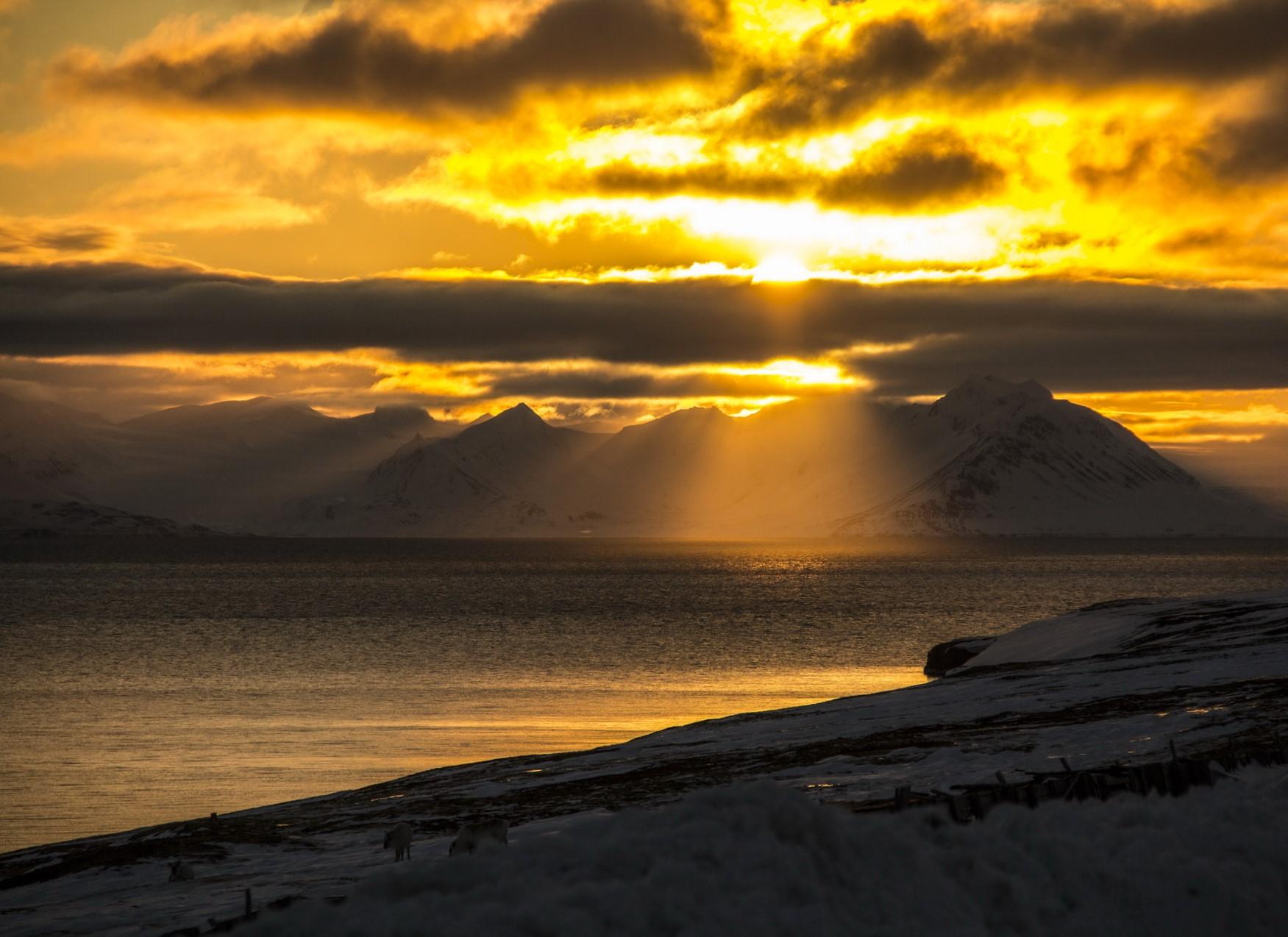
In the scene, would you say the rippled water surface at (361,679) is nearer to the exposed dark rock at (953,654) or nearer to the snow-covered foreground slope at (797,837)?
the exposed dark rock at (953,654)

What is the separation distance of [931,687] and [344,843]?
72.8ft

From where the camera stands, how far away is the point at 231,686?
215ft

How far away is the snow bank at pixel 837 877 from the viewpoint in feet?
33.0

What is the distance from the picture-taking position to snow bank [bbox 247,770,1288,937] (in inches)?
396

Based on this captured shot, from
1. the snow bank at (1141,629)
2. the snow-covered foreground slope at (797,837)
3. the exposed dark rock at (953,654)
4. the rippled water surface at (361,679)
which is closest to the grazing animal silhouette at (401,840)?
the snow-covered foreground slope at (797,837)

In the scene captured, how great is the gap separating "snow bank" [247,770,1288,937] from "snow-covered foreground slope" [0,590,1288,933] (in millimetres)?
20

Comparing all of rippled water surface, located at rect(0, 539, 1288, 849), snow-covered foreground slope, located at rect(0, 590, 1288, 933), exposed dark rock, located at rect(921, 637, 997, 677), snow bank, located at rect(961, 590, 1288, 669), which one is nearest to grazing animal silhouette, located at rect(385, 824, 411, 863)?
snow-covered foreground slope, located at rect(0, 590, 1288, 933)

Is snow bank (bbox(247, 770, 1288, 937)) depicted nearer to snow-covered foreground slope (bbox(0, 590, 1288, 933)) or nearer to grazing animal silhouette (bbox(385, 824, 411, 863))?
snow-covered foreground slope (bbox(0, 590, 1288, 933))

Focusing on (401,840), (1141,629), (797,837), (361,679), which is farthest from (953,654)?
(797,837)

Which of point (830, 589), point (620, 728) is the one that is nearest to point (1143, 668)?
point (620, 728)

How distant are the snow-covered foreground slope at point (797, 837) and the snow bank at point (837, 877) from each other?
2 centimetres

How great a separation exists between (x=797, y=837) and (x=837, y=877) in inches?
18.1

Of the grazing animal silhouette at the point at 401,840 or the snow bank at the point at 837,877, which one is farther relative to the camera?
the grazing animal silhouette at the point at 401,840

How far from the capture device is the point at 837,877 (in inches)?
433
